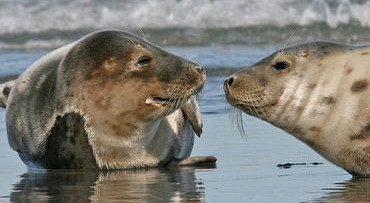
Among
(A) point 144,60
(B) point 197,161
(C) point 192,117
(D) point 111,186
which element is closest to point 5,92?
(C) point 192,117

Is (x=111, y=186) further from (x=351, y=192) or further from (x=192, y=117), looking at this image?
(x=192, y=117)

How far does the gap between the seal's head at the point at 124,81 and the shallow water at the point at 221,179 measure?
0.36 m

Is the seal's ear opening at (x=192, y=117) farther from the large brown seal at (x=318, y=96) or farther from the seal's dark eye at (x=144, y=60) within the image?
the large brown seal at (x=318, y=96)

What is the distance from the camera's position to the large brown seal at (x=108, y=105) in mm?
7738

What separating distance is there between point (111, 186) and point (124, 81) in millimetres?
923

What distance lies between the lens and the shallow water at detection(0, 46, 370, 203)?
257 inches

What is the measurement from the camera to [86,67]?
25.9 ft

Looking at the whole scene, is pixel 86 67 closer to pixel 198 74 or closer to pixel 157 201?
pixel 198 74

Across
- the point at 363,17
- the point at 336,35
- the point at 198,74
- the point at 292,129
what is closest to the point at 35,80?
the point at 198,74

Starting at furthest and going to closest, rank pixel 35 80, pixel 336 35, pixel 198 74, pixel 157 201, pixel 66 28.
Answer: pixel 66 28, pixel 336 35, pixel 35 80, pixel 198 74, pixel 157 201

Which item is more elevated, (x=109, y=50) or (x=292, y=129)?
(x=109, y=50)

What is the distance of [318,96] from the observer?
7.14 meters

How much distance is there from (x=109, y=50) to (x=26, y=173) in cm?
88

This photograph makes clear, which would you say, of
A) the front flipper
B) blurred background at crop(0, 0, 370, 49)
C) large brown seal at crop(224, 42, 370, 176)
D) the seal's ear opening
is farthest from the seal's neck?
blurred background at crop(0, 0, 370, 49)
